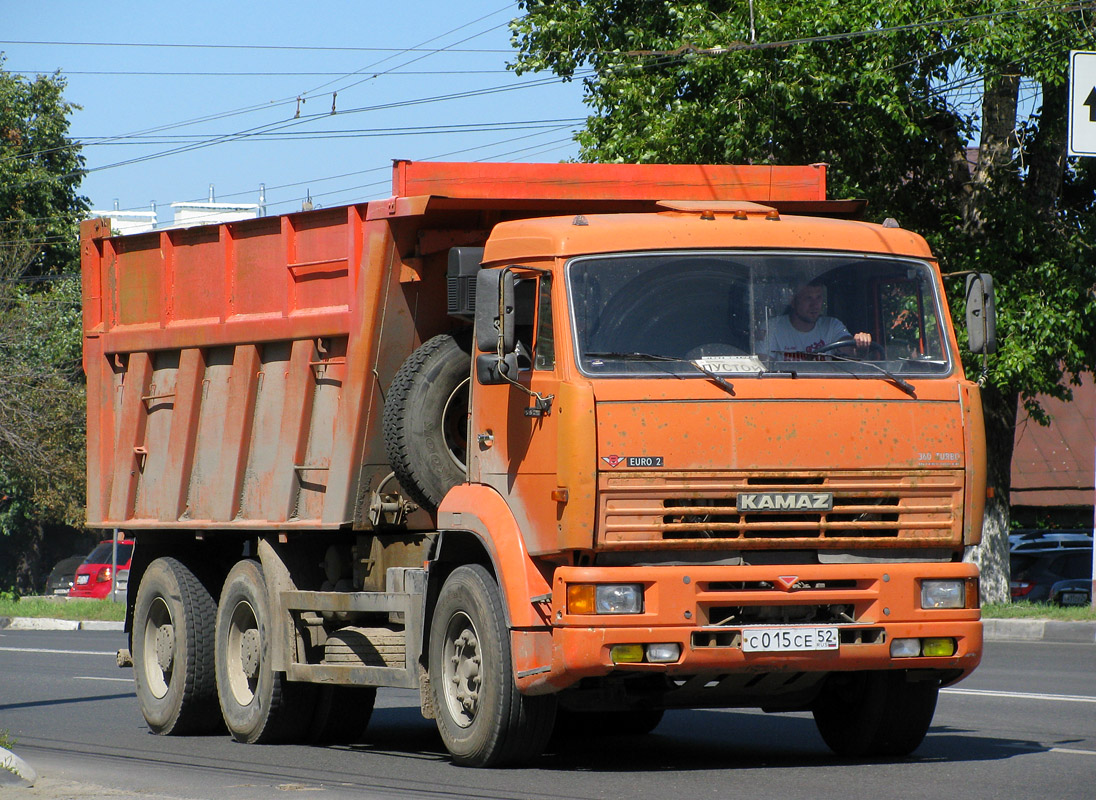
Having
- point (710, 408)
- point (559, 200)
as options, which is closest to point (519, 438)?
point (710, 408)

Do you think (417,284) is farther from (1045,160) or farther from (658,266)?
(1045,160)

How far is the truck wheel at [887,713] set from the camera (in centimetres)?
884

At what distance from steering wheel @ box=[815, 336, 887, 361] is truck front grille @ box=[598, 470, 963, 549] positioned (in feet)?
2.05

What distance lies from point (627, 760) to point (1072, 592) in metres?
18.1

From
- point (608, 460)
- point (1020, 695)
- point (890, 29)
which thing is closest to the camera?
point (608, 460)

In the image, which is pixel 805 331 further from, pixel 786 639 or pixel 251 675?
pixel 251 675

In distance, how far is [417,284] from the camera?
9555 millimetres

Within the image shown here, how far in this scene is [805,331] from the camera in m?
8.16

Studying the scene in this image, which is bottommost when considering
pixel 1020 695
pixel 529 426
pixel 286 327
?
pixel 1020 695

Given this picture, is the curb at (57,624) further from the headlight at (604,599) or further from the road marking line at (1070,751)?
the headlight at (604,599)

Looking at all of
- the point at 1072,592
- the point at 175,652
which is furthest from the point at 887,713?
the point at 1072,592

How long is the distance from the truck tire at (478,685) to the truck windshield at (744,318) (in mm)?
1338

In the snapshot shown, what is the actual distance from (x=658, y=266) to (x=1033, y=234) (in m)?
13.8

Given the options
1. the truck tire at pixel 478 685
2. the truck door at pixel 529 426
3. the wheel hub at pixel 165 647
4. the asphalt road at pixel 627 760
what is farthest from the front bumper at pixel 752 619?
the wheel hub at pixel 165 647
